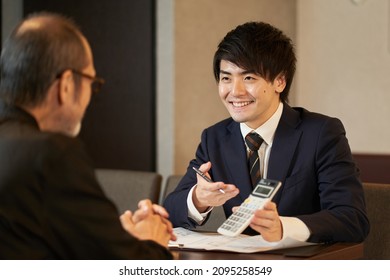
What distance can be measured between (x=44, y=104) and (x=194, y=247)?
2.47ft

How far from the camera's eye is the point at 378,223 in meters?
2.62

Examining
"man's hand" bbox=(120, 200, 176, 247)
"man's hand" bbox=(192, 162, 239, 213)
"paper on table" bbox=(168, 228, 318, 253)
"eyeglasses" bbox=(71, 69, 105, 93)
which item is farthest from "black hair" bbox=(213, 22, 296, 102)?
"eyeglasses" bbox=(71, 69, 105, 93)

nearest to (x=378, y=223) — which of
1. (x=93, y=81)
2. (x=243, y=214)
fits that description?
(x=243, y=214)

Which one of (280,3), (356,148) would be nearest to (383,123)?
(356,148)

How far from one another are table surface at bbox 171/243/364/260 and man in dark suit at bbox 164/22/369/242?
136 mm

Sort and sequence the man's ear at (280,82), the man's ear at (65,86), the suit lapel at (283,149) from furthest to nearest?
the man's ear at (280,82), the suit lapel at (283,149), the man's ear at (65,86)

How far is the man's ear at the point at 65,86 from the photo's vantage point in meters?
1.57

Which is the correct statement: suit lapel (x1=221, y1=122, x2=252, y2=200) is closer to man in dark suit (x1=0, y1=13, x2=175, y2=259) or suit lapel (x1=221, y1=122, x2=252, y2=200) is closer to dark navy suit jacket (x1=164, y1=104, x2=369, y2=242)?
dark navy suit jacket (x1=164, y1=104, x2=369, y2=242)

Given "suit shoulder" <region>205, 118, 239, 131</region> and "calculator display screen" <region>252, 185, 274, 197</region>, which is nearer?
"calculator display screen" <region>252, 185, 274, 197</region>

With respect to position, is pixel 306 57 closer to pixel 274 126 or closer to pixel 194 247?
pixel 274 126

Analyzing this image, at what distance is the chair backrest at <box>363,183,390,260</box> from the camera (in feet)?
8.48

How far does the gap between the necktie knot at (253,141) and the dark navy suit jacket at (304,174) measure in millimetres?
24

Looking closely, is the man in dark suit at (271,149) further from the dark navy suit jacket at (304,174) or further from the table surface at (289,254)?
the table surface at (289,254)

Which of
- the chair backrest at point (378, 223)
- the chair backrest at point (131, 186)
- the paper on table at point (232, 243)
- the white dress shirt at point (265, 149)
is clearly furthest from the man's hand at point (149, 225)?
the chair backrest at point (131, 186)
